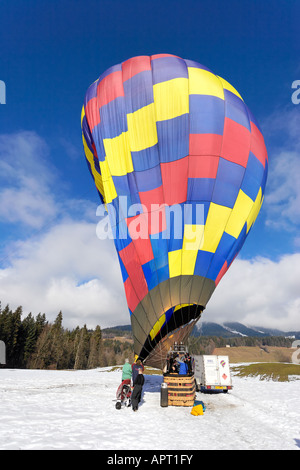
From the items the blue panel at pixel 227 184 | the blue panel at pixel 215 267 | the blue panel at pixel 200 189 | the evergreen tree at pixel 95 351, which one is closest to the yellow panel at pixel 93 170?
the blue panel at pixel 200 189

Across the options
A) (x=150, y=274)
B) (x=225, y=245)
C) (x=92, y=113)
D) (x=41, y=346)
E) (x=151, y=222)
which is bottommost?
(x=41, y=346)

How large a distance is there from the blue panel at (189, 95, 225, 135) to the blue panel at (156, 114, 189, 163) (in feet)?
1.15

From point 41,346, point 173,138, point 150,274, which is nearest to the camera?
point 150,274

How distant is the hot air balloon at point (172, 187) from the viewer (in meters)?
10.3

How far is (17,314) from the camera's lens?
62.9m

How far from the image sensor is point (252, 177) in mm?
11992

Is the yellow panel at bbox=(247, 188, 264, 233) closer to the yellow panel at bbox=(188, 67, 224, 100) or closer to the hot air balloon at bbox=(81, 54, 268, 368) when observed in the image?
the hot air balloon at bbox=(81, 54, 268, 368)

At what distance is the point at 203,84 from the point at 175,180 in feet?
14.4

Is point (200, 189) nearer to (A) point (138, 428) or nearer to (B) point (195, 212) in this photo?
(B) point (195, 212)

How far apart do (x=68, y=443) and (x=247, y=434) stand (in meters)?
3.61

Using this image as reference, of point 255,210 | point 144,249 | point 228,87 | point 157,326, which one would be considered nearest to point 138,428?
point 157,326

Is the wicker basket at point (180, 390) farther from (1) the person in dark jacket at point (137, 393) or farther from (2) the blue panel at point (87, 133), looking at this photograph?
(2) the blue panel at point (87, 133)

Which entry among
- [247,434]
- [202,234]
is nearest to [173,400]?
[247,434]
